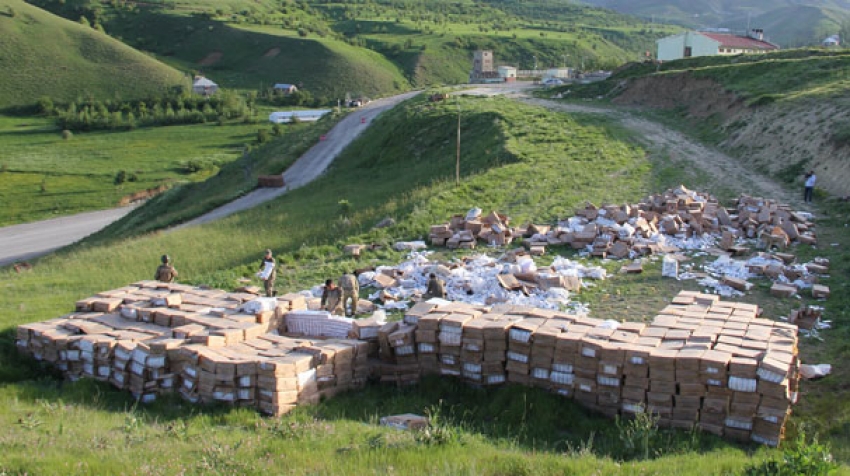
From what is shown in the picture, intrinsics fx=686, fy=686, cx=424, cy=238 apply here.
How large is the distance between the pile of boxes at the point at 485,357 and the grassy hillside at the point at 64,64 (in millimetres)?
106406

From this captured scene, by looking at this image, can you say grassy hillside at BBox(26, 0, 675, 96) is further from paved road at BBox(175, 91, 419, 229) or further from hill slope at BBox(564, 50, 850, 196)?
hill slope at BBox(564, 50, 850, 196)

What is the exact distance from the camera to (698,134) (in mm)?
34094

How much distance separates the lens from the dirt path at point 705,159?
23.8 metres

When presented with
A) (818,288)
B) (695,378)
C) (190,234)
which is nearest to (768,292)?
(818,288)

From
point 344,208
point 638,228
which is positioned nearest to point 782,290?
point 638,228

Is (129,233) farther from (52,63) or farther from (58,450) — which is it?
(52,63)

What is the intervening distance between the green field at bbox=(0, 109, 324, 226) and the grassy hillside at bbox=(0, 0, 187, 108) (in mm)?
9870

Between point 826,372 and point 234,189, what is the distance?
34.2 meters

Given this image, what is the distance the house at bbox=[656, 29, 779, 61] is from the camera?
232 ft

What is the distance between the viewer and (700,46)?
70812mm

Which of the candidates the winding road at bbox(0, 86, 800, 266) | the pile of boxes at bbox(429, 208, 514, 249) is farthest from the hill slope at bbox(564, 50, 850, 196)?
the pile of boxes at bbox(429, 208, 514, 249)

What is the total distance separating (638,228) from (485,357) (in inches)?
370

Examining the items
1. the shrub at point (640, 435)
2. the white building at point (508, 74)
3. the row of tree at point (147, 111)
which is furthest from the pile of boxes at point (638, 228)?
the row of tree at point (147, 111)

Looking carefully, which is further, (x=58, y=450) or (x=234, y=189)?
(x=234, y=189)
